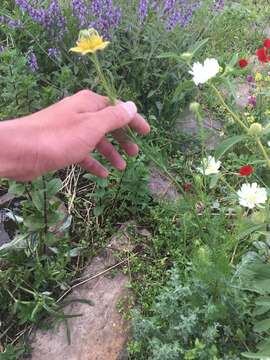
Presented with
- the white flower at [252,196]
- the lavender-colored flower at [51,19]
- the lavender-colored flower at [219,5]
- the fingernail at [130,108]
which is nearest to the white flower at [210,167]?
the white flower at [252,196]

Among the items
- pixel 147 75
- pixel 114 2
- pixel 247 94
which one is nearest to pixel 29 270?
pixel 147 75

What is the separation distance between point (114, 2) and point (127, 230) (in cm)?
142

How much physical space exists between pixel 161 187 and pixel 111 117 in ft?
3.85

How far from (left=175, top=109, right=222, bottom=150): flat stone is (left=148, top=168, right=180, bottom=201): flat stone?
1.18 feet

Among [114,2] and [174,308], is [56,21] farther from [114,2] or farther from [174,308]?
[174,308]

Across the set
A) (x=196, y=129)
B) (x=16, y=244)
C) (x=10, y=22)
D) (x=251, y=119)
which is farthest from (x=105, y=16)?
(x=16, y=244)

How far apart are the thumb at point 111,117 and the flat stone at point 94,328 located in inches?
35.8

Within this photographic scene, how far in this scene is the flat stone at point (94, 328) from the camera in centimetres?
191

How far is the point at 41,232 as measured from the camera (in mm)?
2012

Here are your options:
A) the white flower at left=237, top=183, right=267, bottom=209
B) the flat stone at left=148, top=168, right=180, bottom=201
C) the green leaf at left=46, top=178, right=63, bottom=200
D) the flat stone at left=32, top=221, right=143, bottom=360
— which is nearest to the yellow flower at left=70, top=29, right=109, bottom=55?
the white flower at left=237, top=183, right=267, bottom=209

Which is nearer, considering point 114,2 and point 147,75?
point 147,75

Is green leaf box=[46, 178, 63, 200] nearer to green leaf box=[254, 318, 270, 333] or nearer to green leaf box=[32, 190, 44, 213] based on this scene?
green leaf box=[32, 190, 44, 213]

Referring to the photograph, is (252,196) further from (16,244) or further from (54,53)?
(54,53)

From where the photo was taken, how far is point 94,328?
77.7 inches
